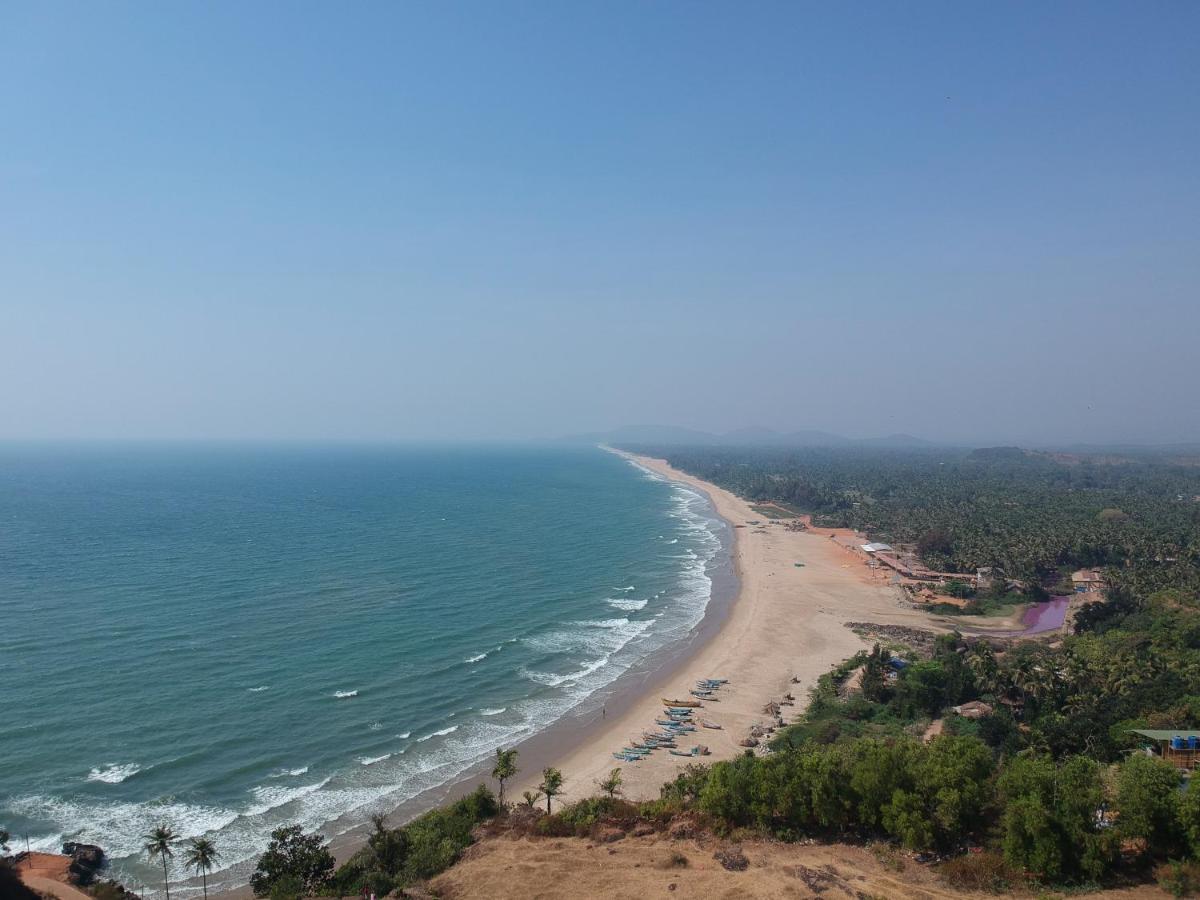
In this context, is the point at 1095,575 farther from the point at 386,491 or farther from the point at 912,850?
the point at 386,491

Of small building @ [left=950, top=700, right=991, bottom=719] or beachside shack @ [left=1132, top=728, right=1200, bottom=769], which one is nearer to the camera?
beachside shack @ [left=1132, top=728, right=1200, bottom=769]

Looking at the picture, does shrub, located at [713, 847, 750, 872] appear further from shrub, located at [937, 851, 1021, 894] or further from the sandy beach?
the sandy beach

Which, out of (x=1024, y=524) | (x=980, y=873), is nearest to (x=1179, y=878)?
(x=980, y=873)

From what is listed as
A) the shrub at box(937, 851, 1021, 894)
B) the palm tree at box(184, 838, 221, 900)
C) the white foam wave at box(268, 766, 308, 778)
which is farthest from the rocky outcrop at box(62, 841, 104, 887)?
the shrub at box(937, 851, 1021, 894)

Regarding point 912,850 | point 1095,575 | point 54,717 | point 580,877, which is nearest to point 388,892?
point 580,877

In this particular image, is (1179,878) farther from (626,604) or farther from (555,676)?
(626,604)

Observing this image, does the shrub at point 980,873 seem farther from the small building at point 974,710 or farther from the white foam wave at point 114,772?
the white foam wave at point 114,772
